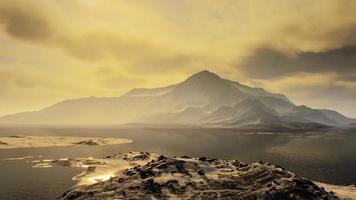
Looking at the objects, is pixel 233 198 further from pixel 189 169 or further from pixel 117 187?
pixel 117 187

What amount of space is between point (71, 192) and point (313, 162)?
12378 cm

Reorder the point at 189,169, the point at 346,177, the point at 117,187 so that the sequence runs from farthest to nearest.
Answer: the point at 346,177, the point at 189,169, the point at 117,187

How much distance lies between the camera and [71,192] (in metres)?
80.4

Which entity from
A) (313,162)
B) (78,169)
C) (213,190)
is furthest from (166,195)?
(313,162)

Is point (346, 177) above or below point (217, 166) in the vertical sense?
below

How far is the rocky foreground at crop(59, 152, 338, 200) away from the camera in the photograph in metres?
72.2

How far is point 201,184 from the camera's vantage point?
78938 millimetres

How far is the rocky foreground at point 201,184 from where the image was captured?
72188 millimetres

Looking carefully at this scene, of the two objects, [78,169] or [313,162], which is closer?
[78,169]

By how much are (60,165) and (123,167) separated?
28446mm

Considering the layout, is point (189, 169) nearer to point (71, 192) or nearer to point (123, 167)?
point (71, 192)

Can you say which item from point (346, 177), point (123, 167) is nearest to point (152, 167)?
point (123, 167)

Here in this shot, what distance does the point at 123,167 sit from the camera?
4978 inches

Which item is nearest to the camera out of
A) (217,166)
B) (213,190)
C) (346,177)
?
(213,190)
